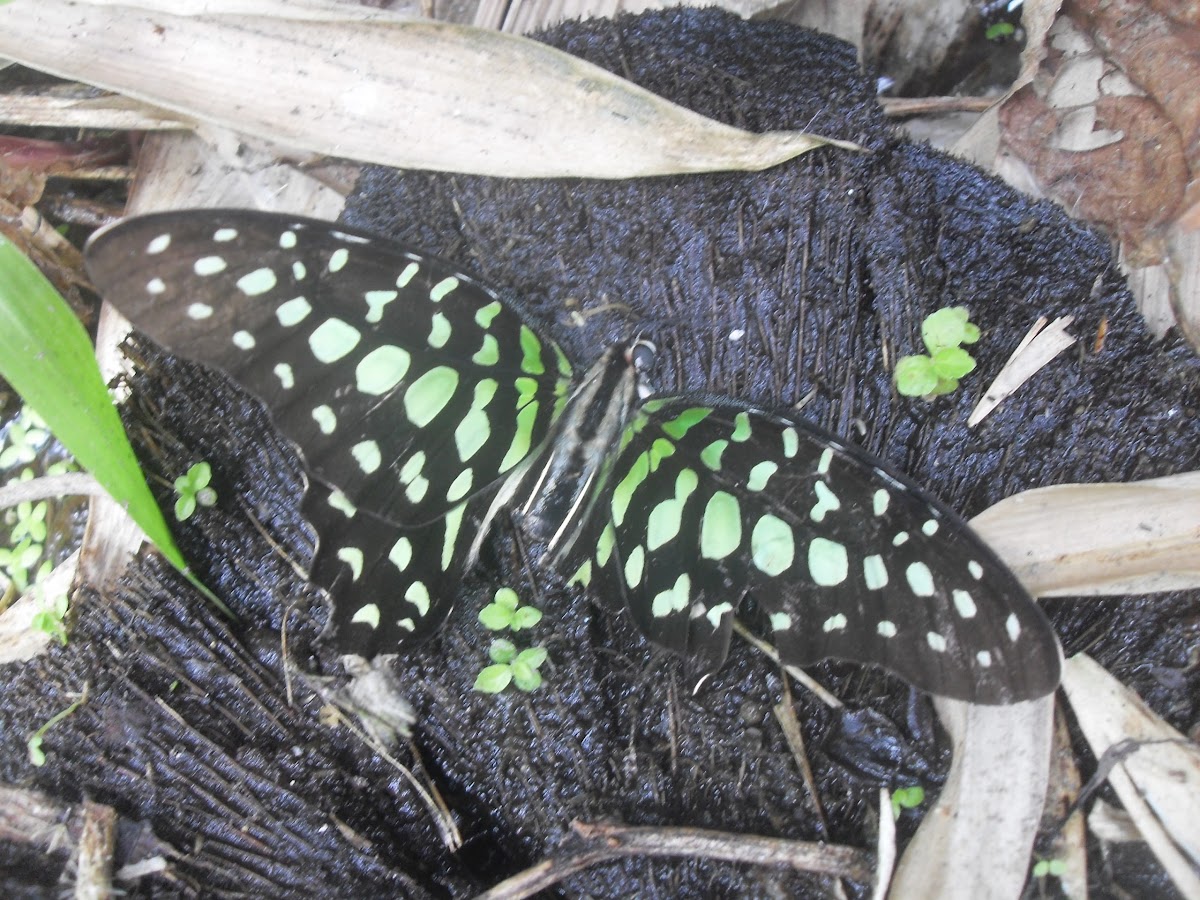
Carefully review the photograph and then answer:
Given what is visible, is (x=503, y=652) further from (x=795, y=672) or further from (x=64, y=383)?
(x=64, y=383)

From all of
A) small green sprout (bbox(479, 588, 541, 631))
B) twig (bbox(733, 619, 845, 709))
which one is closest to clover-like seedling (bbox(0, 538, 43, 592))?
small green sprout (bbox(479, 588, 541, 631))

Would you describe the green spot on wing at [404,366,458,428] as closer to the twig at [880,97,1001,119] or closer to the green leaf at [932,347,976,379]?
the green leaf at [932,347,976,379]

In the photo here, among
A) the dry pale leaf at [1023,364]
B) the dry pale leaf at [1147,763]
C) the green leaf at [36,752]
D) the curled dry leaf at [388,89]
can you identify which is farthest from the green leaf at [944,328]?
the green leaf at [36,752]

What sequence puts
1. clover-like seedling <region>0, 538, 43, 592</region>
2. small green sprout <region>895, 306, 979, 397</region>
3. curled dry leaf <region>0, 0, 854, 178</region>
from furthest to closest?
1. clover-like seedling <region>0, 538, 43, 592</region>
2. curled dry leaf <region>0, 0, 854, 178</region>
3. small green sprout <region>895, 306, 979, 397</region>

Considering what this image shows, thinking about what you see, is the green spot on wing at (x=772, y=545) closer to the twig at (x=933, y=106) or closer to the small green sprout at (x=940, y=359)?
the small green sprout at (x=940, y=359)

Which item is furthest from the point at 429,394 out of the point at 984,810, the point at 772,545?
the point at 984,810

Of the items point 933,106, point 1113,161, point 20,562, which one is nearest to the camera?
point 1113,161
